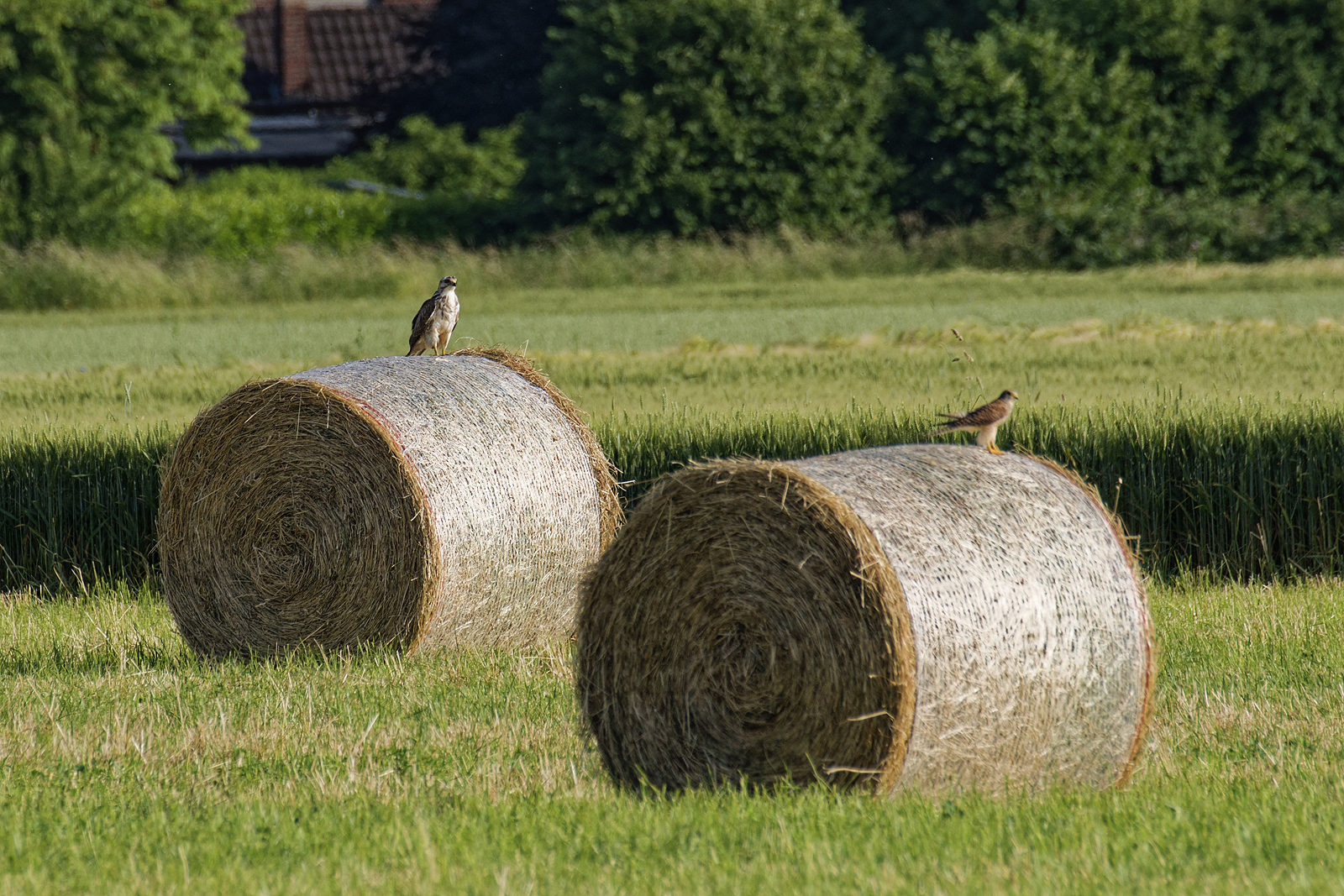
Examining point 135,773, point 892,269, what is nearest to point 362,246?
point 892,269

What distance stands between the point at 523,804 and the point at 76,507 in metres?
7.21

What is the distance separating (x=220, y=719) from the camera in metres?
6.46

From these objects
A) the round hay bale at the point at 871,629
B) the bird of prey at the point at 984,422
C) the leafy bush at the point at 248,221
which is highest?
the bird of prey at the point at 984,422

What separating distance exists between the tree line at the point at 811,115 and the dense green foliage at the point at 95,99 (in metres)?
0.07

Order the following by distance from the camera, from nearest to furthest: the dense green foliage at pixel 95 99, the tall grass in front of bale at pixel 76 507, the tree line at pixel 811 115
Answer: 1. the tall grass in front of bale at pixel 76 507
2. the dense green foliage at pixel 95 99
3. the tree line at pixel 811 115

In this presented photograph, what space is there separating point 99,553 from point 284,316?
1637cm

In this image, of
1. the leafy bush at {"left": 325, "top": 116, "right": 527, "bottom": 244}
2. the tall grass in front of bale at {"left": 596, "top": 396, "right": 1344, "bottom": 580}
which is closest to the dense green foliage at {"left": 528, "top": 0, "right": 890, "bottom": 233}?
the leafy bush at {"left": 325, "top": 116, "right": 527, "bottom": 244}

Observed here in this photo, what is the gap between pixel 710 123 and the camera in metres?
37.3

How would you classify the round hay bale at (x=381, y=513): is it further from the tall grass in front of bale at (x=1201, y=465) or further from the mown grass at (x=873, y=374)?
the mown grass at (x=873, y=374)

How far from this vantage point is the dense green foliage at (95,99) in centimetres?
3531

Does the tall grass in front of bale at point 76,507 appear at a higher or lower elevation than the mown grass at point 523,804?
lower

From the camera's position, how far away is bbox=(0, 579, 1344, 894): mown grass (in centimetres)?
441

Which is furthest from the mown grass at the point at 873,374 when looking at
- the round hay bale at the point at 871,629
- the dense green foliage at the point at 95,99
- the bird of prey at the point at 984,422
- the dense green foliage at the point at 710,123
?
the dense green foliage at the point at 95,99

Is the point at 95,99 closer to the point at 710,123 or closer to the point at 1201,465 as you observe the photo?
the point at 710,123
